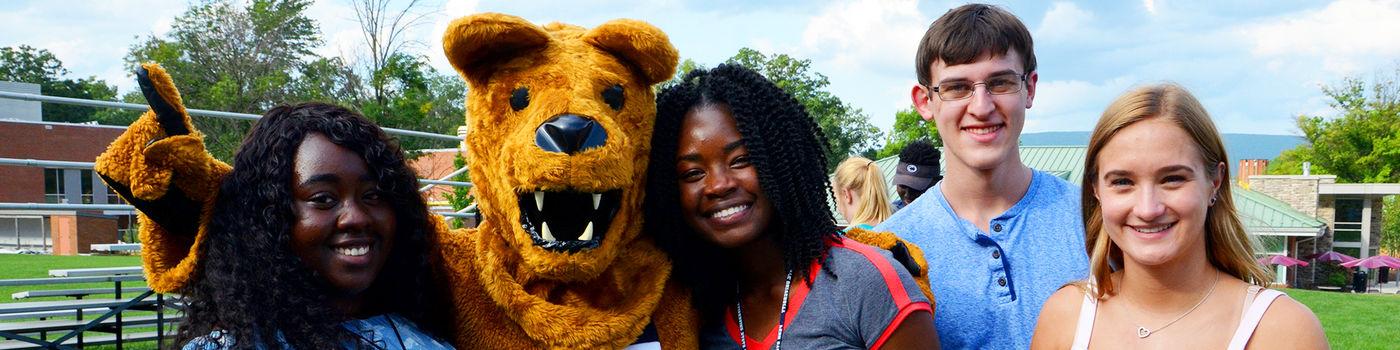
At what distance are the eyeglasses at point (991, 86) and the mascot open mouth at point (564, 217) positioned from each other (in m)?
1.04

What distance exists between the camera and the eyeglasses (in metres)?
2.75

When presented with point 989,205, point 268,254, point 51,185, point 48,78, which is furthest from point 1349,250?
point 48,78

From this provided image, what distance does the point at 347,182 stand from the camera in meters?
2.27

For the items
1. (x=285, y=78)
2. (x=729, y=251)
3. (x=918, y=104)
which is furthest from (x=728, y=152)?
(x=285, y=78)

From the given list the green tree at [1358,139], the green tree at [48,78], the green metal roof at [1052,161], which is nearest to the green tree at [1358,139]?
the green tree at [1358,139]

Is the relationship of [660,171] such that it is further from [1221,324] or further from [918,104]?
[1221,324]

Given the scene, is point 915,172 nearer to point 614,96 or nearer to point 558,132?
point 614,96

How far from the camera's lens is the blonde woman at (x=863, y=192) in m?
6.52

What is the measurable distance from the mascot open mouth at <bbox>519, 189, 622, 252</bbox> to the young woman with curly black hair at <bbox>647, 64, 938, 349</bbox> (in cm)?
23

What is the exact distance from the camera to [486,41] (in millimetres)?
2414

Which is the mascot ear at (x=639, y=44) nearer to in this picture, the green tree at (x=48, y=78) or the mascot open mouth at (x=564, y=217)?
the mascot open mouth at (x=564, y=217)

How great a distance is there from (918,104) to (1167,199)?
0.96m

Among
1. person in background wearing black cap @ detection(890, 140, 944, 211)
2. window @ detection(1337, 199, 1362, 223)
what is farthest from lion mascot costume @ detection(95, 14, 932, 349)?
window @ detection(1337, 199, 1362, 223)

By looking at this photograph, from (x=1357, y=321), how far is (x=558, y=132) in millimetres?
15524
